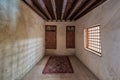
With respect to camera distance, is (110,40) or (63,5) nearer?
(110,40)

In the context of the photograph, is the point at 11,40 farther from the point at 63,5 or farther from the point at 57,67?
the point at 57,67

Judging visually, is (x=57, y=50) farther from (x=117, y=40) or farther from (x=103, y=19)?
(x=117, y=40)

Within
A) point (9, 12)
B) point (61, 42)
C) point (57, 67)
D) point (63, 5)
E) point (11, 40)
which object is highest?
point (63, 5)

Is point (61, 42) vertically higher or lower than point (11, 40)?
lower

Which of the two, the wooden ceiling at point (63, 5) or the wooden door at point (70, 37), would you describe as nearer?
the wooden ceiling at point (63, 5)

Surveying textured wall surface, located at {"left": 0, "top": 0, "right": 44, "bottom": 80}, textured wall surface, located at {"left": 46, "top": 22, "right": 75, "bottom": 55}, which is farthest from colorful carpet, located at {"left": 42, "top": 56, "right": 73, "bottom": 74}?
textured wall surface, located at {"left": 46, "top": 22, "right": 75, "bottom": 55}

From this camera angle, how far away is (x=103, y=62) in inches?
137

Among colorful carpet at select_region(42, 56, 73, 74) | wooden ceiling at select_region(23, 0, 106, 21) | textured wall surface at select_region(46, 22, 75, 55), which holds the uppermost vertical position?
wooden ceiling at select_region(23, 0, 106, 21)

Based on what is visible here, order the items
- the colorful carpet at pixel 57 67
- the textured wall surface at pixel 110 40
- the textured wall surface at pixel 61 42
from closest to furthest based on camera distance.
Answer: the textured wall surface at pixel 110 40 < the colorful carpet at pixel 57 67 < the textured wall surface at pixel 61 42

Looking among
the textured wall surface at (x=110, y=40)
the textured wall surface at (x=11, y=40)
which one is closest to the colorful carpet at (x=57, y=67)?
the textured wall surface at (x=11, y=40)

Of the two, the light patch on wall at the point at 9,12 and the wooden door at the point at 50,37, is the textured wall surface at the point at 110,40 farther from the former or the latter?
the wooden door at the point at 50,37

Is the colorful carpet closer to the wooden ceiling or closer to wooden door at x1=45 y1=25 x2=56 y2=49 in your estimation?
the wooden ceiling

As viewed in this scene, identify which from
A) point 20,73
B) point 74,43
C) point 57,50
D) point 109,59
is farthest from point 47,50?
point 109,59

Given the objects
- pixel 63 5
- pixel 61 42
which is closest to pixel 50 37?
pixel 61 42
